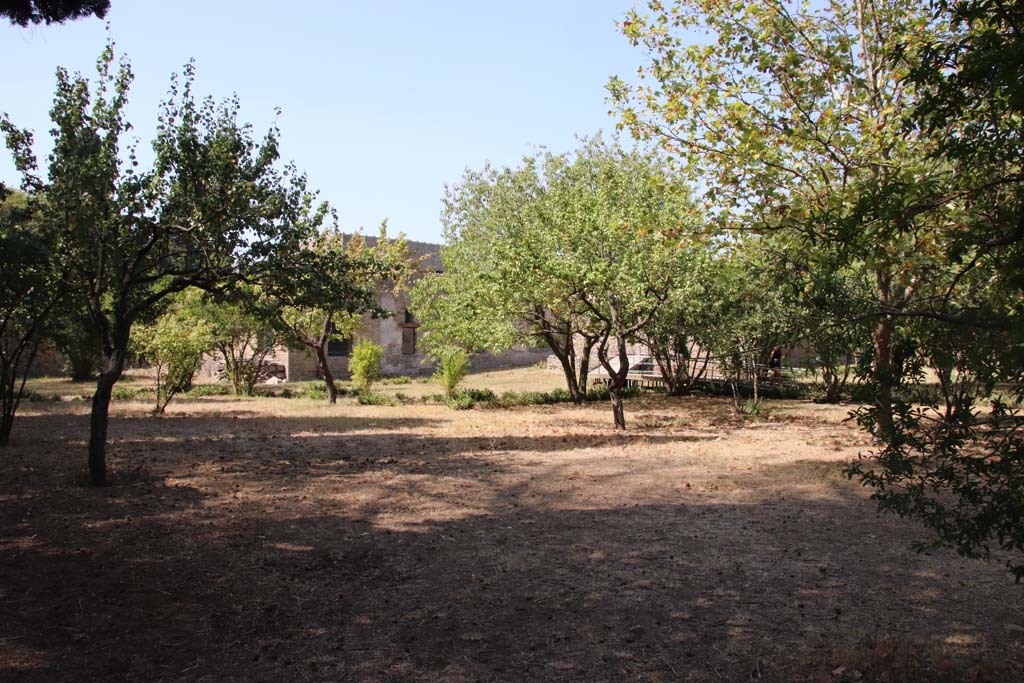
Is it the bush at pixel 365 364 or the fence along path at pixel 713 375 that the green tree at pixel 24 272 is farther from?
the fence along path at pixel 713 375

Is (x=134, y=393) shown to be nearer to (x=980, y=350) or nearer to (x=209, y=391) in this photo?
(x=209, y=391)

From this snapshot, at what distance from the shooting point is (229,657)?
14.1 feet

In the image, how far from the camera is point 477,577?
560 cm

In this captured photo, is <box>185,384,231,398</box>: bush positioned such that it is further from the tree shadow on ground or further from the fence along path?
the tree shadow on ground

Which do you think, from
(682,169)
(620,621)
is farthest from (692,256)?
(620,621)

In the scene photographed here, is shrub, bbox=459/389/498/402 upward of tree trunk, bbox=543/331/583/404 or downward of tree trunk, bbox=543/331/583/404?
downward

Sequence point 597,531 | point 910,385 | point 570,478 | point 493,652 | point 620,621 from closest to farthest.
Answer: point 910,385 < point 493,652 < point 620,621 < point 597,531 < point 570,478

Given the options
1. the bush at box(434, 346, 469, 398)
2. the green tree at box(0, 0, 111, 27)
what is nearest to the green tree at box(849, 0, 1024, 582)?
the green tree at box(0, 0, 111, 27)

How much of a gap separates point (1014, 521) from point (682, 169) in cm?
877

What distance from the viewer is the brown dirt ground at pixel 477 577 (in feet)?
13.8

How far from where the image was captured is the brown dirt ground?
4.21 metres

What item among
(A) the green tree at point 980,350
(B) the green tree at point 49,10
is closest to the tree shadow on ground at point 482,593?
(A) the green tree at point 980,350

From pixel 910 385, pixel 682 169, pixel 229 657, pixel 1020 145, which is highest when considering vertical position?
pixel 682 169

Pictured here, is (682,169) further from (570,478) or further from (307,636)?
(307,636)
